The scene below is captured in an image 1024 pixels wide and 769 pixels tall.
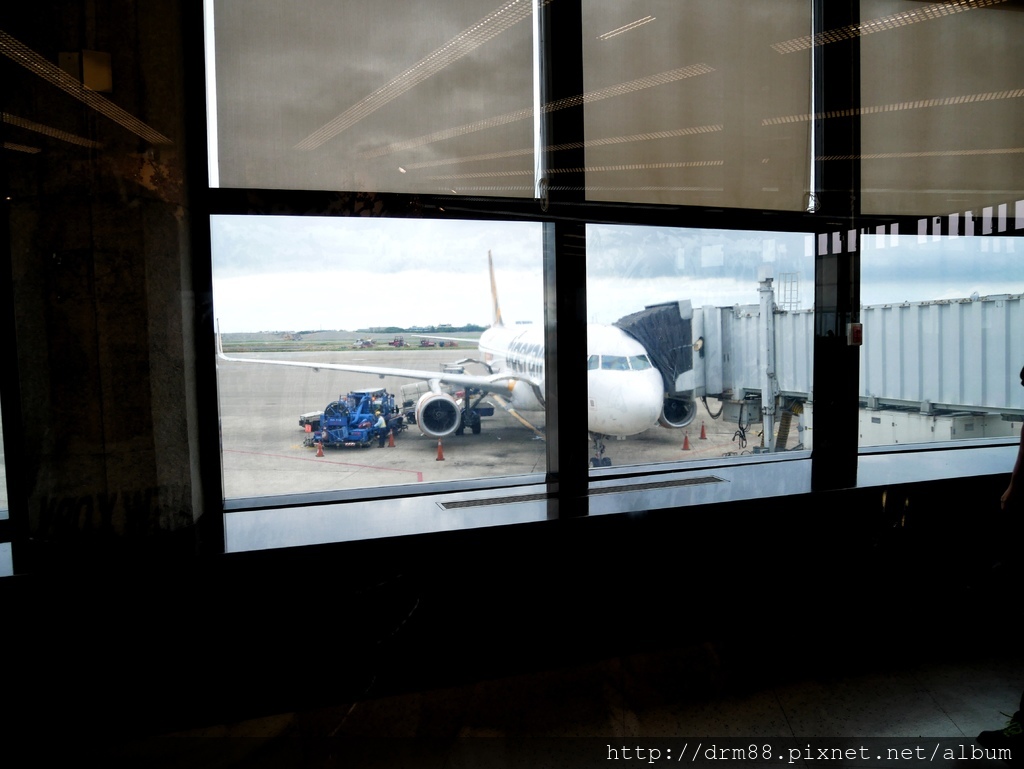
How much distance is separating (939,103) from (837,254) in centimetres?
86

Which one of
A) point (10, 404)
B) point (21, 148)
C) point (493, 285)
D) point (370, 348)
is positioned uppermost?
point (21, 148)

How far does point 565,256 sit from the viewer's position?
2.27 meters

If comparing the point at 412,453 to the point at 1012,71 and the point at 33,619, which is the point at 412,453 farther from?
the point at 1012,71

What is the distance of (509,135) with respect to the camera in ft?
7.19

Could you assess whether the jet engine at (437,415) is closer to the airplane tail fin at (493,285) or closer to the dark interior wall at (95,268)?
the airplane tail fin at (493,285)

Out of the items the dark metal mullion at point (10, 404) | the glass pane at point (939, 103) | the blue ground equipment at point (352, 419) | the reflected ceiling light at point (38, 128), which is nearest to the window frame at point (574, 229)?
the glass pane at point (939, 103)

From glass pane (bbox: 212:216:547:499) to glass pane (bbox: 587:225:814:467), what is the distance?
0.33m

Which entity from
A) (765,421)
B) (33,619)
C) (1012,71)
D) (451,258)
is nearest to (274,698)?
(33,619)

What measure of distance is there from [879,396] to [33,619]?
11.4 ft

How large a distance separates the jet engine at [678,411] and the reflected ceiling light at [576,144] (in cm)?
119

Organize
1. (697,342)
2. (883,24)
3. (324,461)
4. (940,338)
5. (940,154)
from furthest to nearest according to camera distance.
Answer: (940,338) < (697,342) < (940,154) < (883,24) < (324,461)

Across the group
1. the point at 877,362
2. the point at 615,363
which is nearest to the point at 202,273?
the point at 615,363

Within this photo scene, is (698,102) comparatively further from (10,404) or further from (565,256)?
(10,404)

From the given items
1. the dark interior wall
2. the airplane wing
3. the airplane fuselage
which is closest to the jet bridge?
the airplane fuselage
